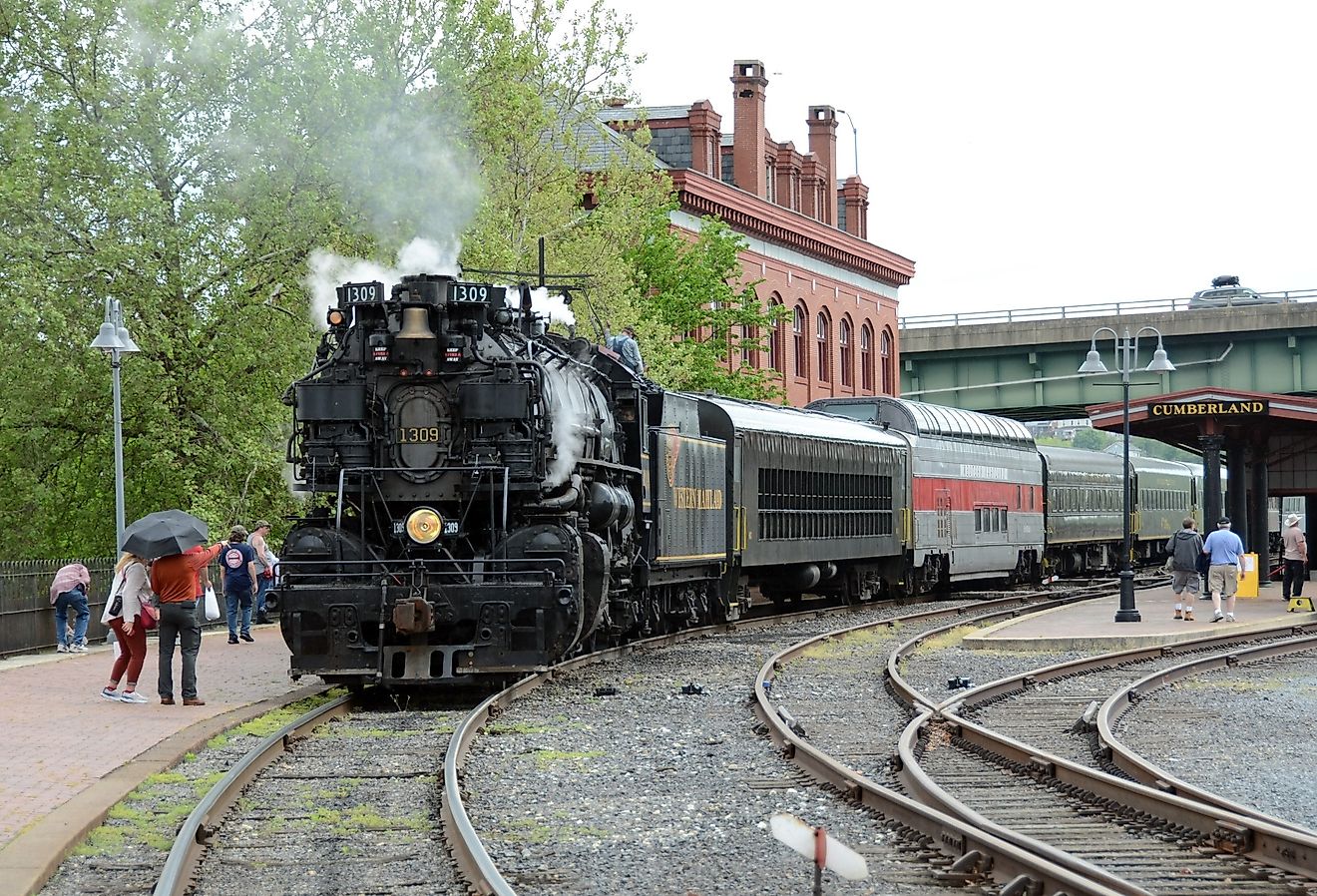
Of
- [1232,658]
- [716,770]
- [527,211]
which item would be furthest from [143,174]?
[716,770]

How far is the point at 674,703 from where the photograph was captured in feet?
50.5

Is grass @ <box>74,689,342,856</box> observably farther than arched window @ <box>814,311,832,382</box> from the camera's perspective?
No

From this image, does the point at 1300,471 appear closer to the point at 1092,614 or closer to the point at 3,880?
the point at 1092,614

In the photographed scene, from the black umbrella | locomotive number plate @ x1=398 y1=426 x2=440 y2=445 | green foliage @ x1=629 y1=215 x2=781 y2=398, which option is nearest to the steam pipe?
locomotive number plate @ x1=398 y1=426 x2=440 y2=445

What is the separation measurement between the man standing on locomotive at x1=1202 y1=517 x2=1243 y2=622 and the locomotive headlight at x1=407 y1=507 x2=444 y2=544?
13866 millimetres

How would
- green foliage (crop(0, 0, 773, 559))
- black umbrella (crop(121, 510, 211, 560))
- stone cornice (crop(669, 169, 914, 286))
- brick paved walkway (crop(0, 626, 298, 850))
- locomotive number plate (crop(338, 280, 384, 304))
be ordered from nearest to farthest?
brick paved walkway (crop(0, 626, 298, 850)) < black umbrella (crop(121, 510, 211, 560)) < locomotive number plate (crop(338, 280, 384, 304)) < green foliage (crop(0, 0, 773, 559)) < stone cornice (crop(669, 169, 914, 286))

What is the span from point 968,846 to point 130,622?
9.45 meters

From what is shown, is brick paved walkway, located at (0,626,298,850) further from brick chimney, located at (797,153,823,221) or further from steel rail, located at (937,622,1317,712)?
brick chimney, located at (797,153,823,221)

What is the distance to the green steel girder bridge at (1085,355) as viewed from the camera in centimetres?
5394

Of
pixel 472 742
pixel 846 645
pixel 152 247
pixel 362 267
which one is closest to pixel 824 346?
pixel 152 247

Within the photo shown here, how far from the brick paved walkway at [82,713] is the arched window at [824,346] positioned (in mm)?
42970

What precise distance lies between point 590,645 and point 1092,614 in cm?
1055

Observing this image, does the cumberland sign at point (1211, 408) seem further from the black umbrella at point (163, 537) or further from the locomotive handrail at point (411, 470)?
the black umbrella at point (163, 537)

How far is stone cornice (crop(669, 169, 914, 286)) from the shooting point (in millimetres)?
53719
